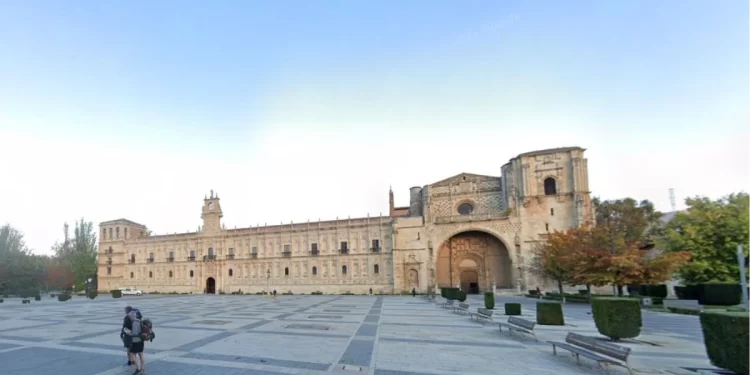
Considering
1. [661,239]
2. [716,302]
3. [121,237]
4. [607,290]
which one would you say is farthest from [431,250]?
[121,237]

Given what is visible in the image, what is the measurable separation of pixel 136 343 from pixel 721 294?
1230 inches

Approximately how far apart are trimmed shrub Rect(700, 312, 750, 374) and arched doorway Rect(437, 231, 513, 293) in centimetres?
4139

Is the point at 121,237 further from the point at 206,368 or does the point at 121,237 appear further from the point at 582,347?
the point at 582,347

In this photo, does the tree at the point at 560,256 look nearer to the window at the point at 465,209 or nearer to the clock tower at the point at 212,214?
the window at the point at 465,209

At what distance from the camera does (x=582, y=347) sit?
9156 millimetres

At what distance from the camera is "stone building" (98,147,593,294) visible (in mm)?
46344

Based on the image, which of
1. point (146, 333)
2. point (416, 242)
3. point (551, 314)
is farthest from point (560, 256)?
point (146, 333)

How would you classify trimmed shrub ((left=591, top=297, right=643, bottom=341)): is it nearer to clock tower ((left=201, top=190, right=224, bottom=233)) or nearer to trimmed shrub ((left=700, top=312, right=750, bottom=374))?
trimmed shrub ((left=700, top=312, right=750, bottom=374))

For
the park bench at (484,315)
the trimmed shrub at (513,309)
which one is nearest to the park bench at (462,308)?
the park bench at (484,315)

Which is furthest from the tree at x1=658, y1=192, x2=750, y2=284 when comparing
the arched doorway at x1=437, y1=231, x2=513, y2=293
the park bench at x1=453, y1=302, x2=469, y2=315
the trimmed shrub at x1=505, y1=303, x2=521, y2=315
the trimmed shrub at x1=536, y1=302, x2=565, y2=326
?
the arched doorway at x1=437, y1=231, x2=513, y2=293

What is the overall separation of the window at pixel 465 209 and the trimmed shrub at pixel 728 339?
43.7 meters

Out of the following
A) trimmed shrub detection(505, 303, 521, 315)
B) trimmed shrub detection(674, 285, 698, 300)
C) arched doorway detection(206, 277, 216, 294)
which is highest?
trimmed shrub detection(505, 303, 521, 315)

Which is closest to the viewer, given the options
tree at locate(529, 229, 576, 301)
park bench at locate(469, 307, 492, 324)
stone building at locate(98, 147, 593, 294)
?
park bench at locate(469, 307, 492, 324)

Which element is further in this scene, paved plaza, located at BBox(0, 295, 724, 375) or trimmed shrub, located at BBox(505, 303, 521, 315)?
trimmed shrub, located at BBox(505, 303, 521, 315)
